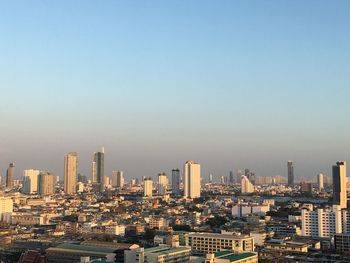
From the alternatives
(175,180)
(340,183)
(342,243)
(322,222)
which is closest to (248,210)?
(340,183)

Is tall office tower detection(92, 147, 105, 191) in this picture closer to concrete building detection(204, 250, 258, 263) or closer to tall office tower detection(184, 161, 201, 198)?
tall office tower detection(184, 161, 201, 198)

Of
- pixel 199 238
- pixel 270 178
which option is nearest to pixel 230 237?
pixel 199 238

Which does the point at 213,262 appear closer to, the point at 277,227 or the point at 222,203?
the point at 277,227

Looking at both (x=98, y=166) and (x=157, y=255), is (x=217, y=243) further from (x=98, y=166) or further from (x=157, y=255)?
(x=98, y=166)

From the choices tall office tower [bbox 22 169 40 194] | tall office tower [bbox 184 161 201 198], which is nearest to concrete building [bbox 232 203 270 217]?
tall office tower [bbox 184 161 201 198]

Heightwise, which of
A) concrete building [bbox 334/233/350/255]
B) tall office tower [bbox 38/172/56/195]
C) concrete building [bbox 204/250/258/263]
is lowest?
concrete building [bbox 334/233/350/255]

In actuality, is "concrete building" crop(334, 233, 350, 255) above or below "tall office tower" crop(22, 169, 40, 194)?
below
